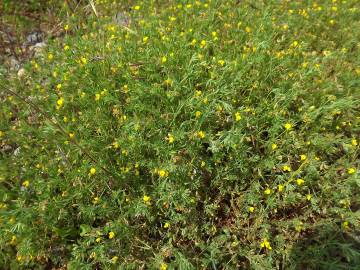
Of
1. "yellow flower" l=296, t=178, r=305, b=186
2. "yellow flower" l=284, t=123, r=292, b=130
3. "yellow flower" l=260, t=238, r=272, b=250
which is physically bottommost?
"yellow flower" l=260, t=238, r=272, b=250

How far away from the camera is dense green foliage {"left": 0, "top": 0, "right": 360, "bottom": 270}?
9.61 feet

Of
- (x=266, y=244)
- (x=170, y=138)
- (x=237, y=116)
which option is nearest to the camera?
(x=266, y=244)

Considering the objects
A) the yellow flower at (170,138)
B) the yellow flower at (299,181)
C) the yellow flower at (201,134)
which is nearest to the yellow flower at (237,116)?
the yellow flower at (201,134)

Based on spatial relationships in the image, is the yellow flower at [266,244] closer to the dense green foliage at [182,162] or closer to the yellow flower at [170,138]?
the dense green foliage at [182,162]

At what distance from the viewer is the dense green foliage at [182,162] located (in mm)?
2930

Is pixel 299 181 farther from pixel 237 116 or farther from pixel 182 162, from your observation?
pixel 182 162

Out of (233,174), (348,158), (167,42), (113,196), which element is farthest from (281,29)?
(113,196)

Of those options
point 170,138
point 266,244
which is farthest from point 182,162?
point 266,244

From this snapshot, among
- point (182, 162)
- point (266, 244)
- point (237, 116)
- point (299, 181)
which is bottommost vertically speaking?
point (266, 244)

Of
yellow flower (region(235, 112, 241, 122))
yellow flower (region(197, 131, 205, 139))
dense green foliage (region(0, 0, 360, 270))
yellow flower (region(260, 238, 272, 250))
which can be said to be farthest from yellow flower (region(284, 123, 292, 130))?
yellow flower (region(260, 238, 272, 250))

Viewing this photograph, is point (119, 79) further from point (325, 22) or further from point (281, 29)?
point (325, 22)

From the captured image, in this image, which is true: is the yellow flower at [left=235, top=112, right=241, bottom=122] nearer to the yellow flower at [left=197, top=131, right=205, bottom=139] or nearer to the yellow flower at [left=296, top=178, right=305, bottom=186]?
the yellow flower at [left=197, top=131, right=205, bottom=139]

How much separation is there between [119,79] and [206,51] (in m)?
1.04

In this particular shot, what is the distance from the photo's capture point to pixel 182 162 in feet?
9.95
